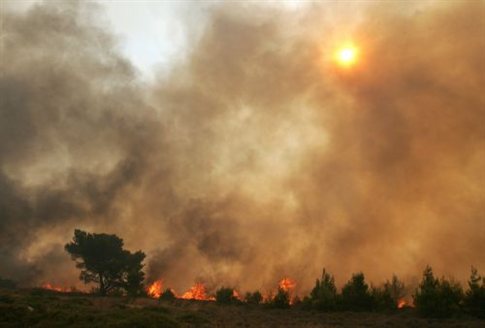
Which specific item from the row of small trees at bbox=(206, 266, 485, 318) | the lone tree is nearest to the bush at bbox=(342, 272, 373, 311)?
the row of small trees at bbox=(206, 266, 485, 318)

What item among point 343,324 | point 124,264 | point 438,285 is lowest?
point 343,324

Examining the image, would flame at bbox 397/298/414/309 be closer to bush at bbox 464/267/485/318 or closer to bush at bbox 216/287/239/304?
bush at bbox 464/267/485/318

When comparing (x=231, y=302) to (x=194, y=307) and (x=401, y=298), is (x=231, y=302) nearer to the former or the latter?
(x=194, y=307)

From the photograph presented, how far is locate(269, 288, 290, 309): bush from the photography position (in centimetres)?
3934

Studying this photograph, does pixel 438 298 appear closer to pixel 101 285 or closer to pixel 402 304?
pixel 402 304

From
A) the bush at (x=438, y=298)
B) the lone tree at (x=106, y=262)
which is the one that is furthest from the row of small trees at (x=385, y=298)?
the lone tree at (x=106, y=262)

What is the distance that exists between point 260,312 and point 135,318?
12386 millimetres

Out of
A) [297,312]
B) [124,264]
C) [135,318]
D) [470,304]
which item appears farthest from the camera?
[124,264]

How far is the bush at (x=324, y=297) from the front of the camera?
3603 cm

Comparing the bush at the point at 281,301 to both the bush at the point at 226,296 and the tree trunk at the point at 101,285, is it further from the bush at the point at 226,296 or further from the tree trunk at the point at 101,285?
the tree trunk at the point at 101,285

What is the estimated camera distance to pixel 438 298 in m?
30.2

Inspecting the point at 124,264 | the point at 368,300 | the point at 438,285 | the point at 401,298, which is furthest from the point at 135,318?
the point at 124,264

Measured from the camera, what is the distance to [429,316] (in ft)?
97.7

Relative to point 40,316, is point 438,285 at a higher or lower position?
higher
